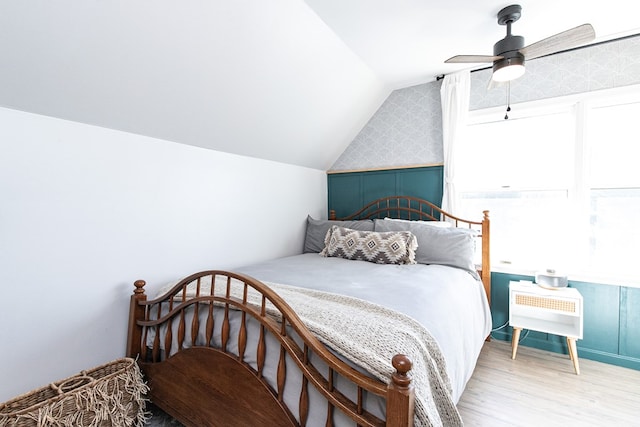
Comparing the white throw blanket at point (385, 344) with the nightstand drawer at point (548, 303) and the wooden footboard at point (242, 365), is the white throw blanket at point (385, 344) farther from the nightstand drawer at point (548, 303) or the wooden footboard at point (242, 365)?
the nightstand drawer at point (548, 303)

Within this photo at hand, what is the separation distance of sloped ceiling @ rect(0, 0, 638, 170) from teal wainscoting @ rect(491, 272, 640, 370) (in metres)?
2.01

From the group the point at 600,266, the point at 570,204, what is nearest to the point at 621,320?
the point at 600,266

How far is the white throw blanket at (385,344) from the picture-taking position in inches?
39.2

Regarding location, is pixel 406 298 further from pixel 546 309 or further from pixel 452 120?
pixel 452 120

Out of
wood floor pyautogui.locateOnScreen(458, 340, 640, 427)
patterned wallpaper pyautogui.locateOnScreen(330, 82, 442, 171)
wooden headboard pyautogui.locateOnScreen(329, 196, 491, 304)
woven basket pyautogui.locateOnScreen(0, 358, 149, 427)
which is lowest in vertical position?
wood floor pyautogui.locateOnScreen(458, 340, 640, 427)

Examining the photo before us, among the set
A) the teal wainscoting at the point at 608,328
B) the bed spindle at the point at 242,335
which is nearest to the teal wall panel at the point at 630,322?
the teal wainscoting at the point at 608,328

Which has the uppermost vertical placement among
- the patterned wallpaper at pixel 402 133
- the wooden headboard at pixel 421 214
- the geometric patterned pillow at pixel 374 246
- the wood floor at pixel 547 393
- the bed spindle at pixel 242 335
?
the patterned wallpaper at pixel 402 133

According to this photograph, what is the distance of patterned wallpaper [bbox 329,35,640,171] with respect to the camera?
2.40 m

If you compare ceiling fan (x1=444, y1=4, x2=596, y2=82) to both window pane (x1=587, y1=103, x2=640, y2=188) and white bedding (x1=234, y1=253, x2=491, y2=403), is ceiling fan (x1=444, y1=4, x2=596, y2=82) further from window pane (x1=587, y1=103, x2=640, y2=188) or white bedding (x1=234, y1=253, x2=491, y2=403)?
white bedding (x1=234, y1=253, x2=491, y2=403)

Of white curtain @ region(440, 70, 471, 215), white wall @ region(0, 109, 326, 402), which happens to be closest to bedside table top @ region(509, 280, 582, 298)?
white curtain @ region(440, 70, 471, 215)

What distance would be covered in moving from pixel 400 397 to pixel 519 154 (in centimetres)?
277

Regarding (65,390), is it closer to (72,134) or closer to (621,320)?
(72,134)

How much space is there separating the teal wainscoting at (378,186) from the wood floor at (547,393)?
5.16 ft

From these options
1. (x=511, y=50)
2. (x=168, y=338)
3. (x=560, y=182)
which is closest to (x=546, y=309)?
(x=560, y=182)
